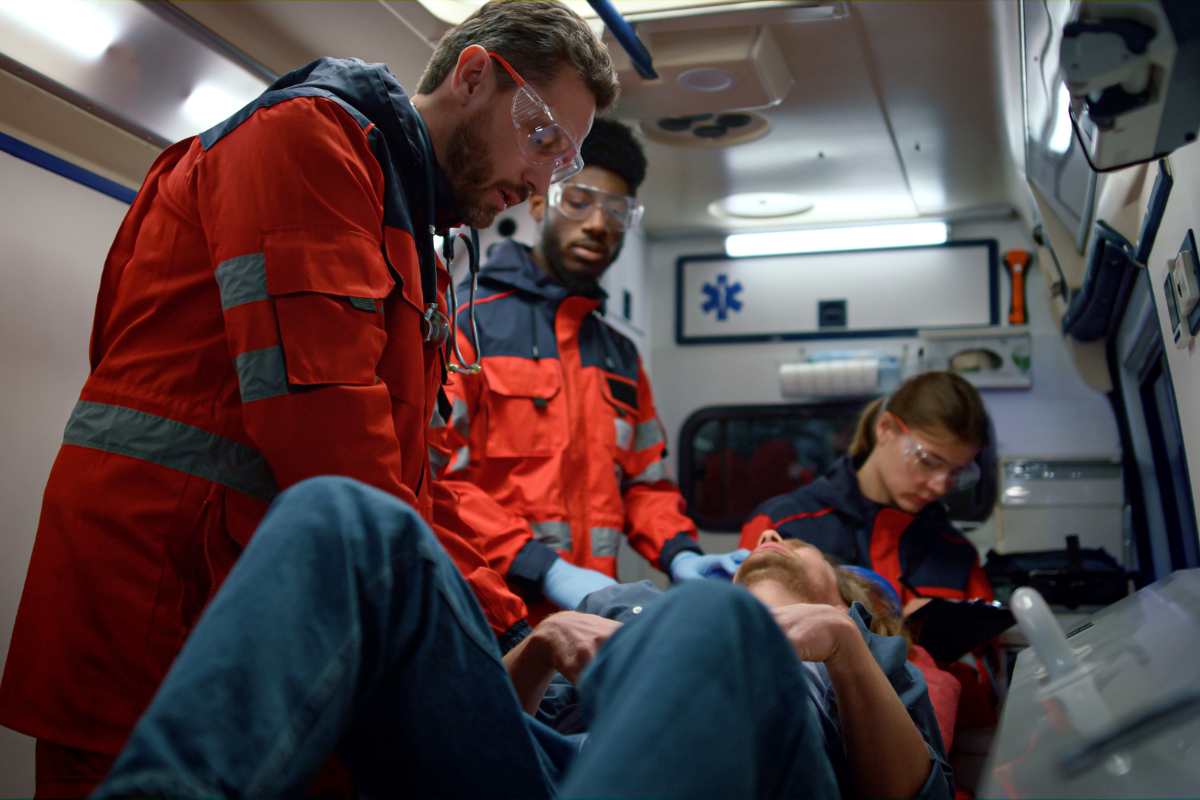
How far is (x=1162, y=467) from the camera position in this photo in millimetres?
3791

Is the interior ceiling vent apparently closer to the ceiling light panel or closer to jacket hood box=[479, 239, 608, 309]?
jacket hood box=[479, 239, 608, 309]

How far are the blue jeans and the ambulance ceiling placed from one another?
1809 mm

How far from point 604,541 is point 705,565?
16.7 inches

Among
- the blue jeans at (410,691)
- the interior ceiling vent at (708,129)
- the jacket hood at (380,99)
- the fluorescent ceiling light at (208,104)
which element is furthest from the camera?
the interior ceiling vent at (708,129)

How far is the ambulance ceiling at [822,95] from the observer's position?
3.09 m

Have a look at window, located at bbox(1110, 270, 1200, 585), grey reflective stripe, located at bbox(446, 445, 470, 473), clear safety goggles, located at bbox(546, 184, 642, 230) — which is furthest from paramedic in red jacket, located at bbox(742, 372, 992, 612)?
clear safety goggles, located at bbox(546, 184, 642, 230)

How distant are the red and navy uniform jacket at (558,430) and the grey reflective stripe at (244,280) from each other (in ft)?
4.85

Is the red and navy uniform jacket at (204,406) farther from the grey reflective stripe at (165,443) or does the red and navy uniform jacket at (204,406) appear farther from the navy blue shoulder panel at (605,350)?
the navy blue shoulder panel at (605,350)

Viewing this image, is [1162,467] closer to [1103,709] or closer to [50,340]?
[1103,709]

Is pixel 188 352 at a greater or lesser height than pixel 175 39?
lesser

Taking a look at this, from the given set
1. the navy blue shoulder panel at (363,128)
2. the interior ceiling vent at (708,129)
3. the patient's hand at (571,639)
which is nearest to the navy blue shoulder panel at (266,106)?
the navy blue shoulder panel at (363,128)

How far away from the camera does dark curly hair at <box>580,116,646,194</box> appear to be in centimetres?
354

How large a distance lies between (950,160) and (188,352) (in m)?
3.56

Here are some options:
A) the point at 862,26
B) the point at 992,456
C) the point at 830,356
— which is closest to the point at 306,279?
the point at 862,26
